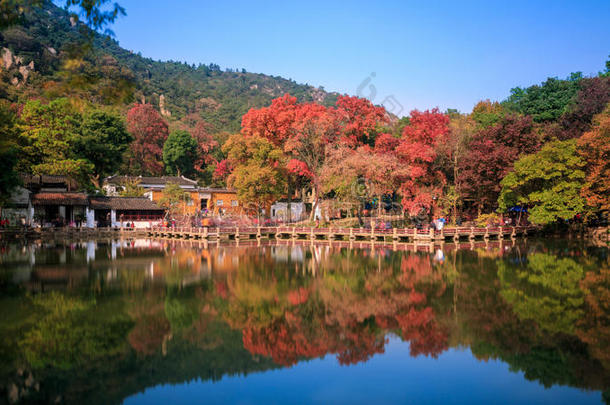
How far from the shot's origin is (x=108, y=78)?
8.12 metres

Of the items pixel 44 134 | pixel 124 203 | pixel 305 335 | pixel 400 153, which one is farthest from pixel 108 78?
pixel 44 134

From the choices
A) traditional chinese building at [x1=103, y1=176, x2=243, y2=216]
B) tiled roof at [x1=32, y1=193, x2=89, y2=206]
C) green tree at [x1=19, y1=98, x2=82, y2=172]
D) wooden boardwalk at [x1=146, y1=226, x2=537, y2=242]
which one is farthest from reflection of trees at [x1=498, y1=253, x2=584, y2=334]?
green tree at [x1=19, y1=98, x2=82, y2=172]

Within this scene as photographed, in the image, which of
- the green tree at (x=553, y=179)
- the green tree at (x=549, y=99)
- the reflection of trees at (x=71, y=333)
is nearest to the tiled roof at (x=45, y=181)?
the reflection of trees at (x=71, y=333)

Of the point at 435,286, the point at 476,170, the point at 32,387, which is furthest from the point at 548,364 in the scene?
the point at 476,170

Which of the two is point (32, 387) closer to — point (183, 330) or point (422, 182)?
point (183, 330)

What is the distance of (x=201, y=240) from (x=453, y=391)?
28.1 meters

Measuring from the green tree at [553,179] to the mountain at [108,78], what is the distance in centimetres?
2518

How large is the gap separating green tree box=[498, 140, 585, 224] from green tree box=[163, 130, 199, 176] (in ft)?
127

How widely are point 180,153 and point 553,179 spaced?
41020mm

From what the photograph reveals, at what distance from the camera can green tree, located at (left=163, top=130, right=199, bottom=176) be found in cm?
5666

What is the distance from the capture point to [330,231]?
108 ft

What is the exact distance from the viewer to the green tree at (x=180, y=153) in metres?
56.7

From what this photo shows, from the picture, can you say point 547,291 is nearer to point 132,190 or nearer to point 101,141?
point 132,190

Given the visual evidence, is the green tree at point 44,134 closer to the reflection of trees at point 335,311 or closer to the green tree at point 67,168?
the green tree at point 67,168
